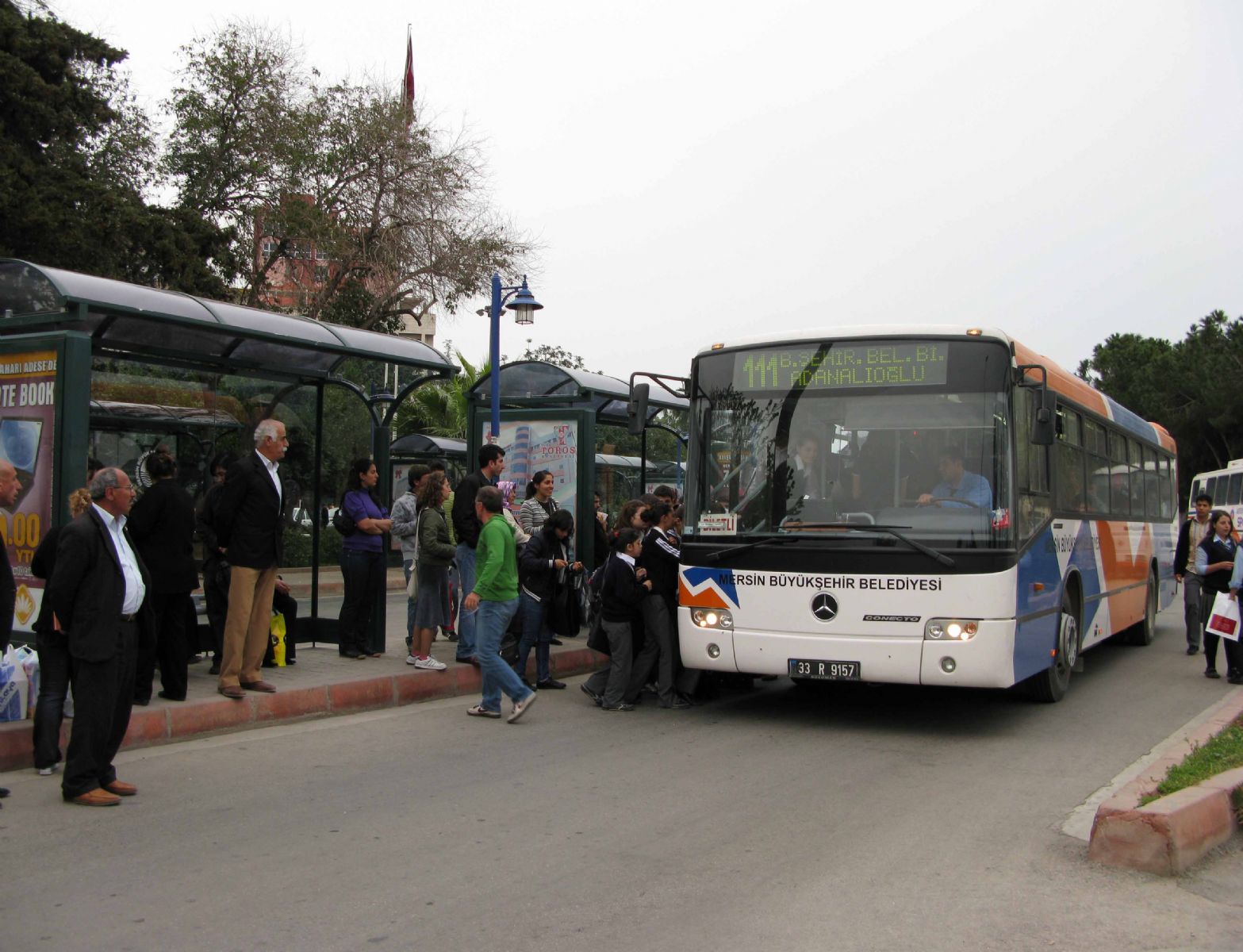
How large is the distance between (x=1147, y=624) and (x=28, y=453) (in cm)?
1353

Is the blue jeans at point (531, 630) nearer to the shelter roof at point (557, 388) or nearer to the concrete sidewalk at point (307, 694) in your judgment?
the concrete sidewalk at point (307, 694)

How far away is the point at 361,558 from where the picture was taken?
10867mm

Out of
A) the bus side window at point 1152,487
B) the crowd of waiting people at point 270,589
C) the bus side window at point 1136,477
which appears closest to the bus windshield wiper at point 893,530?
the crowd of waiting people at point 270,589

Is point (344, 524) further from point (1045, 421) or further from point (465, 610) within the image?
point (1045, 421)

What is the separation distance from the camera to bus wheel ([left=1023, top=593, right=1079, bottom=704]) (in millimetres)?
10250

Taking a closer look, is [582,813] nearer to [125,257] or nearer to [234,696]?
[234,696]

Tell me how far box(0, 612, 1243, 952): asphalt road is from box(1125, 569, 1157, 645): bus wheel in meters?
6.80

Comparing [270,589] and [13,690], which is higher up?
[270,589]

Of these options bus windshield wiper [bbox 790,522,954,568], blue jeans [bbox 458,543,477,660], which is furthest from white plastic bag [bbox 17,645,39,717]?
bus windshield wiper [bbox 790,522,954,568]

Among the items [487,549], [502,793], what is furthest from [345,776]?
[487,549]

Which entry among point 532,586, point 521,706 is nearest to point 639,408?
point 532,586

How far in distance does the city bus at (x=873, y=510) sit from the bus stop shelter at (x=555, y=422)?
12.7 ft

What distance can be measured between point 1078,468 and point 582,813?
691 centimetres

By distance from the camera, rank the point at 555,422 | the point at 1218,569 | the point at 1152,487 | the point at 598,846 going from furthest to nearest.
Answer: the point at 1152,487 → the point at 555,422 → the point at 1218,569 → the point at 598,846
